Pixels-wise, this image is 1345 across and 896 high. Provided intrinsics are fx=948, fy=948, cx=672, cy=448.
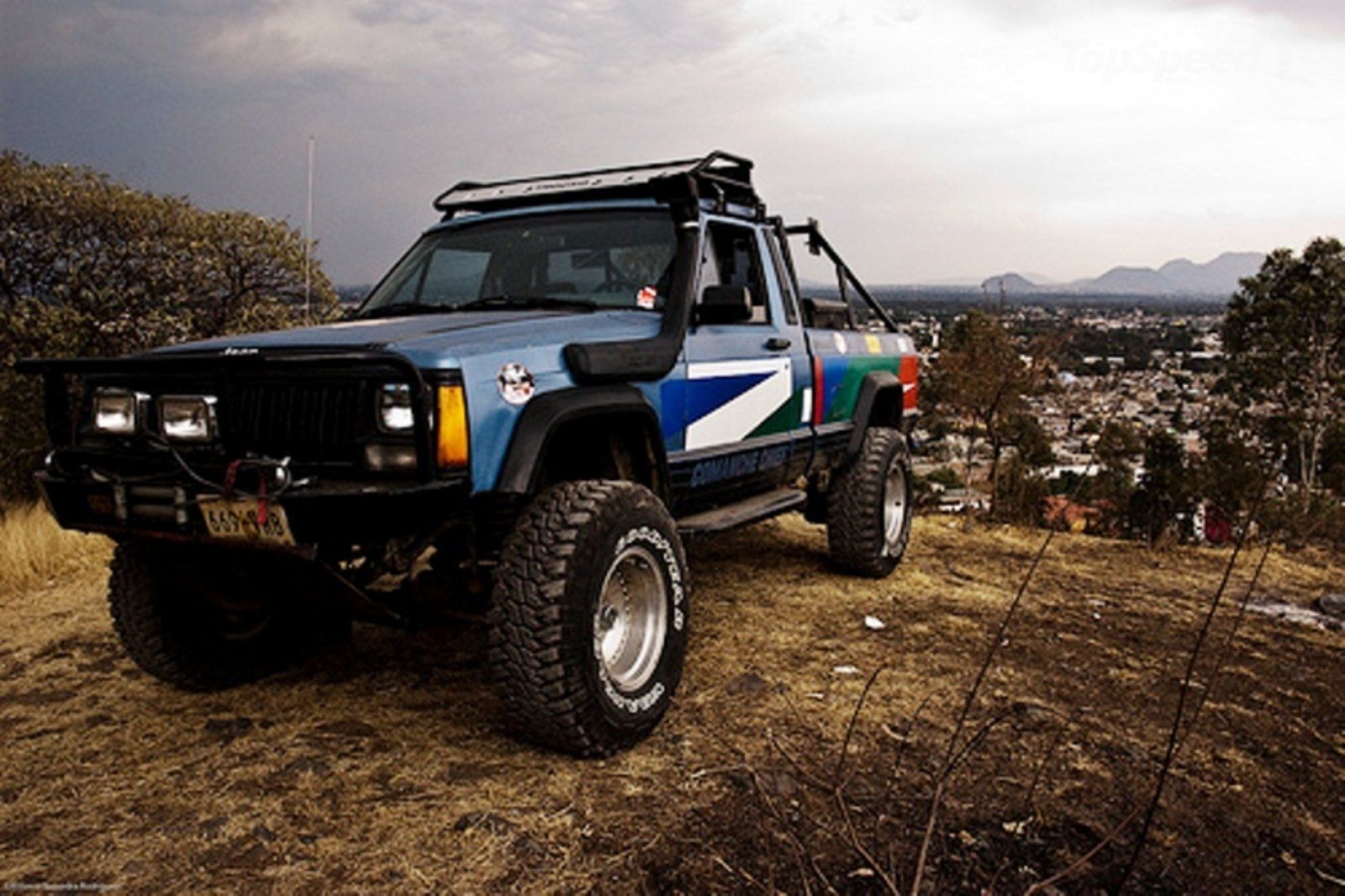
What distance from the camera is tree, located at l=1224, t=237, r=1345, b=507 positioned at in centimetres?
2670

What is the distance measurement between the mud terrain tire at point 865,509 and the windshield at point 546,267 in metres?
2.02

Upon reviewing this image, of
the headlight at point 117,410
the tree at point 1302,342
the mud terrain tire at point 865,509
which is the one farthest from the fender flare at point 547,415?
the tree at point 1302,342

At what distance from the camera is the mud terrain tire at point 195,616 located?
130 inches

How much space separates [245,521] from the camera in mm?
2742

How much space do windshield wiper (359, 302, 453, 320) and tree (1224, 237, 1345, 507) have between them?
27.5m

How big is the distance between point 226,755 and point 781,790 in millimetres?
1838

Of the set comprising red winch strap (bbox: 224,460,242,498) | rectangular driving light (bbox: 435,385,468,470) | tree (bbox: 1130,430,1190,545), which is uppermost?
rectangular driving light (bbox: 435,385,468,470)

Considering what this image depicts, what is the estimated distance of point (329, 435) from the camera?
284cm

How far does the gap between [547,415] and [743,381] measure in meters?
1.48

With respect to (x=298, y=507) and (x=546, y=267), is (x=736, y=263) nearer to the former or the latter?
(x=546, y=267)

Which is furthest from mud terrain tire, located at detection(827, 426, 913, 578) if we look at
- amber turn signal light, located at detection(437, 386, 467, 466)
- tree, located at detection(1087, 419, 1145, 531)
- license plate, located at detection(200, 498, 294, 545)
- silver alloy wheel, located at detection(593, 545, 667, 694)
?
license plate, located at detection(200, 498, 294, 545)

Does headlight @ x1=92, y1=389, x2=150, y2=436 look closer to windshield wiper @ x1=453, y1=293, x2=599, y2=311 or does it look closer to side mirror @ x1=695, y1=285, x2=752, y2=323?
windshield wiper @ x1=453, y1=293, x2=599, y2=311

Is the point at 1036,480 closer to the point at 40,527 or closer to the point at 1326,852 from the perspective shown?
the point at 1326,852

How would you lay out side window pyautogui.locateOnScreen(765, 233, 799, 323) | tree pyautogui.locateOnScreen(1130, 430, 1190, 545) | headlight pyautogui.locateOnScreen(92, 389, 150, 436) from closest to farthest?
headlight pyautogui.locateOnScreen(92, 389, 150, 436), side window pyautogui.locateOnScreen(765, 233, 799, 323), tree pyautogui.locateOnScreen(1130, 430, 1190, 545)
